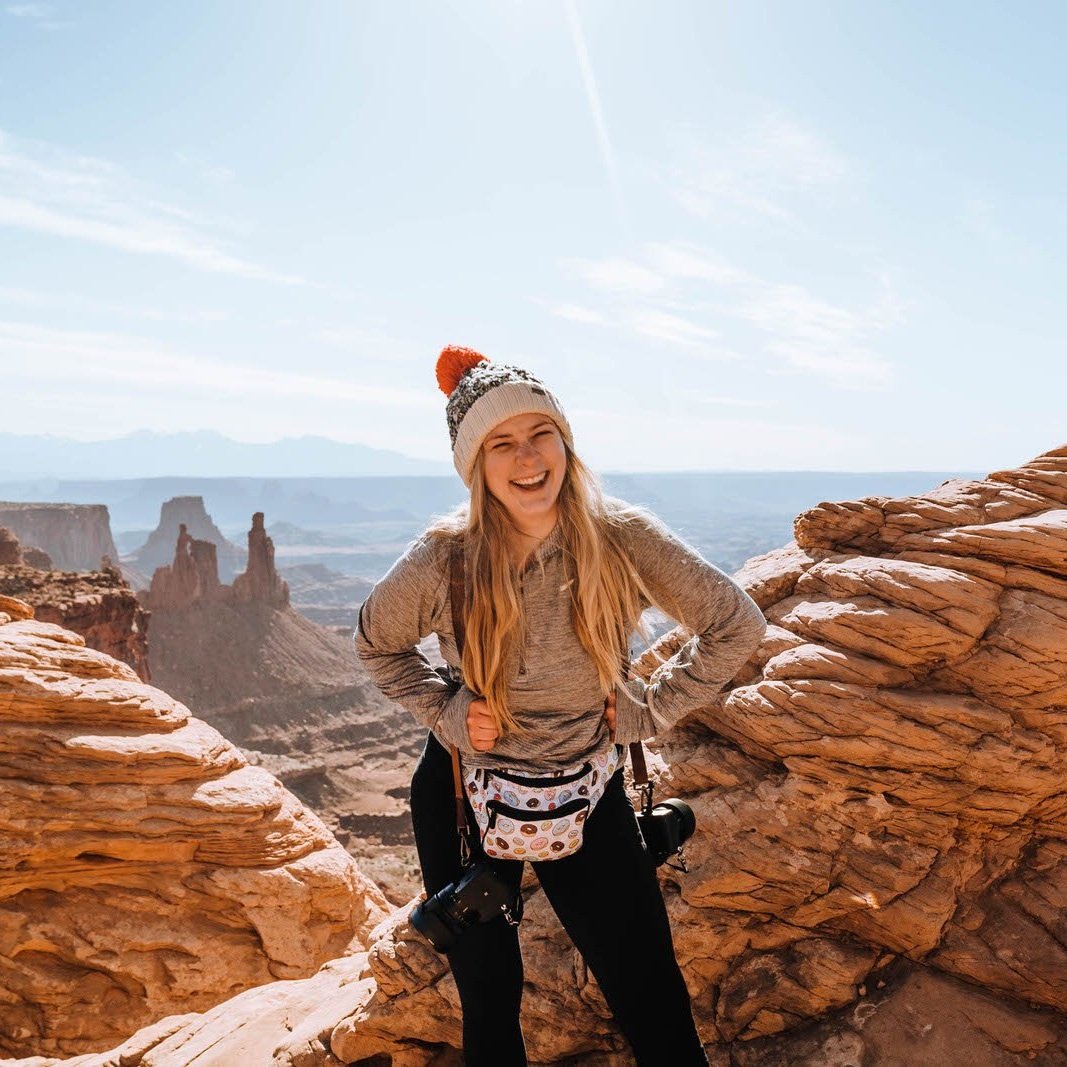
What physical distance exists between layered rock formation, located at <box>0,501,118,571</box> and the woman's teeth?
424 feet

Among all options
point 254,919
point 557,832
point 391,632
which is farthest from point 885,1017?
point 254,919

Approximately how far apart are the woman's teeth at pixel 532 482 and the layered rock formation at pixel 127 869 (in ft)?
31.3

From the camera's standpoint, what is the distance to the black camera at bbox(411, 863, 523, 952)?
3148 millimetres

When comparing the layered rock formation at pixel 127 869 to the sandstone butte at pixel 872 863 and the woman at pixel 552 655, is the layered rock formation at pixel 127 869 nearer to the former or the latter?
the sandstone butte at pixel 872 863

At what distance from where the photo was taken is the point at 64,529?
12006 cm

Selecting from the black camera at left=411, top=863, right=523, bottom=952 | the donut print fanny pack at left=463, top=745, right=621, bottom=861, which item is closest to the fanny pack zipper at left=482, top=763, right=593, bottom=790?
the donut print fanny pack at left=463, top=745, right=621, bottom=861

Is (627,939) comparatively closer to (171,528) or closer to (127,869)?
(127,869)

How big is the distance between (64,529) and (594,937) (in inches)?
5513

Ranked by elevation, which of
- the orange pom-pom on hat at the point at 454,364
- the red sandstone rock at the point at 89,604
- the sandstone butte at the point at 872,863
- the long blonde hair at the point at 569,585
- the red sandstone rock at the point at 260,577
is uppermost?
the orange pom-pom on hat at the point at 454,364

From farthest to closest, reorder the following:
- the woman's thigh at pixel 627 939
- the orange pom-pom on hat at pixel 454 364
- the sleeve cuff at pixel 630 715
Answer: the orange pom-pom on hat at pixel 454 364 → the sleeve cuff at pixel 630 715 → the woman's thigh at pixel 627 939

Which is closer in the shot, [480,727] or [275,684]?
[480,727]

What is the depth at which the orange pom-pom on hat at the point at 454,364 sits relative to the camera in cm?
341

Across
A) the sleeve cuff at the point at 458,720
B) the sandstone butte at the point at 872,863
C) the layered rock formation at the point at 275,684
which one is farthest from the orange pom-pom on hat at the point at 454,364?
the layered rock formation at the point at 275,684

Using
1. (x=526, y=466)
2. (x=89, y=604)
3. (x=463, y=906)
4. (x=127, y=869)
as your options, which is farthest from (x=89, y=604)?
(x=526, y=466)
